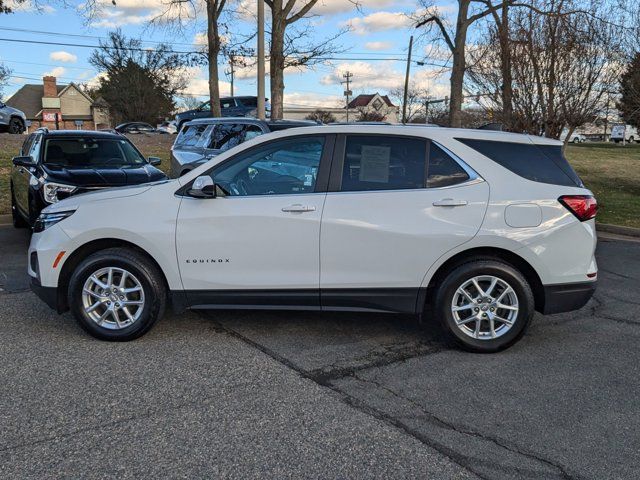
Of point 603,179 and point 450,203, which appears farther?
point 603,179

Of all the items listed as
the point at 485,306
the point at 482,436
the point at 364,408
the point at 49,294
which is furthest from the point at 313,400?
the point at 49,294

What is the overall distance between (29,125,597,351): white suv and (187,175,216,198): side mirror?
10 millimetres

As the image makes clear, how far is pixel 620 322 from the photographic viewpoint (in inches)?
214

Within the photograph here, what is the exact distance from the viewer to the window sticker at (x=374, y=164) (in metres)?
4.64

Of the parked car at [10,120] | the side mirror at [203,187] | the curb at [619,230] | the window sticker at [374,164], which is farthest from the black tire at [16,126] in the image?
the window sticker at [374,164]

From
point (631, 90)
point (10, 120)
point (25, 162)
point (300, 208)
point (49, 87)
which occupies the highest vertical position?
point (49, 87)

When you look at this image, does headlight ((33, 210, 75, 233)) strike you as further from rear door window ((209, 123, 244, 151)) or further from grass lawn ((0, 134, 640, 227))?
grass lawn ((0, 134, 640, 227))

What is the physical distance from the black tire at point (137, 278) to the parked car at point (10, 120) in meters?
23.6

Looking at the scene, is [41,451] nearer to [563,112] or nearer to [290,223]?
[290,223]

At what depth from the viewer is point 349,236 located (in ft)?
14.8

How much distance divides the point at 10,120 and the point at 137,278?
24.1 metres

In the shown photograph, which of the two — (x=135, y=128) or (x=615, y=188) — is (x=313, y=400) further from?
(x=135, y=128)

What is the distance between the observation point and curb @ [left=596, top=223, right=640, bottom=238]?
33.5ft

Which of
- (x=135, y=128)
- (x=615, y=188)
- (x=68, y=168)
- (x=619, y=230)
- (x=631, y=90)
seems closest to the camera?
(x=68, y=168)
